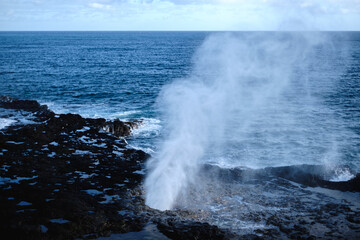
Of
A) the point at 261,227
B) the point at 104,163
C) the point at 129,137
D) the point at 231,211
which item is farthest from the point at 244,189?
the point at 129,137

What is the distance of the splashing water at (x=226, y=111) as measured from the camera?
2000 centimetres

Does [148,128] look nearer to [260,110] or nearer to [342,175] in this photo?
[260,110]

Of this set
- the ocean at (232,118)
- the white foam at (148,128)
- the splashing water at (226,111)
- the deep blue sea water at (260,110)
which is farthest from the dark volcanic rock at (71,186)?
the deep blue sea water at (260,110)

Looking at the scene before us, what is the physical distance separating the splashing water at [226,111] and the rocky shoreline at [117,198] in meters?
1.48

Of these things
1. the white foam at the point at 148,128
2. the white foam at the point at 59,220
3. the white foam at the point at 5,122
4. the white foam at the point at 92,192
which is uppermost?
the white foam at the point at 5,122

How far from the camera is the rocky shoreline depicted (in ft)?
42.9

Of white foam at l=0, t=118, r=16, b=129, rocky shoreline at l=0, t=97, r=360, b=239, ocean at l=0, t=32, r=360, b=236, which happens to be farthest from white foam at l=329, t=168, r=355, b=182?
white foam at l=0, t=118, r=16, b=129

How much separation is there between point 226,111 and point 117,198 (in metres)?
23.4

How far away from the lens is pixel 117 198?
1594cm

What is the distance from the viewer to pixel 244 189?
17.8 m

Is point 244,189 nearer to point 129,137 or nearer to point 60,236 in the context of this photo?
point 60,236

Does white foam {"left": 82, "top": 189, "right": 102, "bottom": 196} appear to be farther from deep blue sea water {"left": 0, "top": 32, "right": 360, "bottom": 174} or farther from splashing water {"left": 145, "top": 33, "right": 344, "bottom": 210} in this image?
deep blue sea water {"left": 0, "top": 32, "right": 360, "bottom": 174}

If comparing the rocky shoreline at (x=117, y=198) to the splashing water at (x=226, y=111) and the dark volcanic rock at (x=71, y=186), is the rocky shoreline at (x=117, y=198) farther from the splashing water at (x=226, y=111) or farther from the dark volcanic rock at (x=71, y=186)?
the splashing water at (x=226, y=111)

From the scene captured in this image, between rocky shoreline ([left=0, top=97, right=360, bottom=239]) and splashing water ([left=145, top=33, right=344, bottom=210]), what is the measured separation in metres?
1.48
